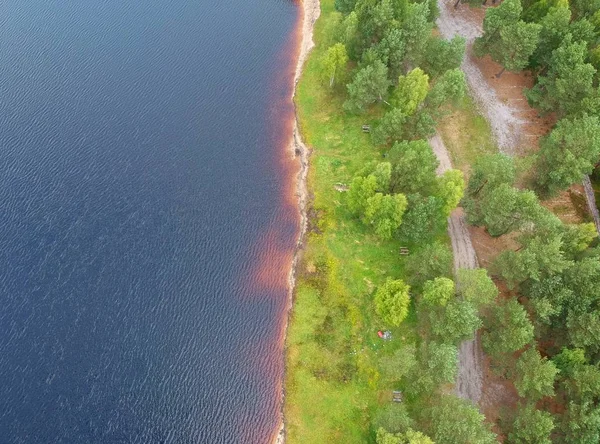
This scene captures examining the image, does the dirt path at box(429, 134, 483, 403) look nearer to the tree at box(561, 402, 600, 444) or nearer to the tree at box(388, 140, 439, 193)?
the tree at box(388, 140, 439, 193)

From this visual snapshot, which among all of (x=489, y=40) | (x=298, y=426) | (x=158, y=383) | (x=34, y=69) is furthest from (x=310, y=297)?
(x=34, y=69)

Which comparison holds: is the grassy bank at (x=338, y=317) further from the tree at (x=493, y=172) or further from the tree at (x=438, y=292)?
the tree at (x=493, y=172)

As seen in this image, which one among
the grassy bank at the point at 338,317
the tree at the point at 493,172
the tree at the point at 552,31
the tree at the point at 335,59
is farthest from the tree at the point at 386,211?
the tree at the point at 552,31

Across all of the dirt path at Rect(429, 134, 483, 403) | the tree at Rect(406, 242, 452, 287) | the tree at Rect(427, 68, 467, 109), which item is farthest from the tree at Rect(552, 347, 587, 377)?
the tree at Rect(427, 68, 467, 109)

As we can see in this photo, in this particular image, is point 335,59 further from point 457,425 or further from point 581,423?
point 581,423

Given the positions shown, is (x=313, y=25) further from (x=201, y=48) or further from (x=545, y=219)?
(x=545, y=219)
